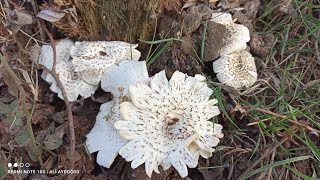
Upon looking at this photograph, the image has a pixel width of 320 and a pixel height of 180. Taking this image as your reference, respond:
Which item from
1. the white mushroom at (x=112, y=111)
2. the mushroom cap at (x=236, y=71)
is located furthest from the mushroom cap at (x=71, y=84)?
the mushroom cap at (x=236, y=71)

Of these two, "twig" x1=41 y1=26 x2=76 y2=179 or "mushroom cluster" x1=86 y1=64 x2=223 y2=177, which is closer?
"twig" x1=41 y1=26 x2=76 y2=179

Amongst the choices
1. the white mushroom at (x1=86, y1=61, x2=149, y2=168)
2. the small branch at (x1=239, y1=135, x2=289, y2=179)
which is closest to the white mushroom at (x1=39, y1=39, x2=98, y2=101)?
the white mushroom at (x1=86, y1=61, x2=149, y2=168)

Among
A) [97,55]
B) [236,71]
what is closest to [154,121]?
[97,55]

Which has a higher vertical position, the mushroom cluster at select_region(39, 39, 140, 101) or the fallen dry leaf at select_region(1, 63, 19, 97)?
the fallen dry leaf at select_region(1, 63, 19, 97)

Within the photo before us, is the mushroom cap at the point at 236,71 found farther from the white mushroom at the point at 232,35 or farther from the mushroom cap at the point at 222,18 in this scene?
the mushroom cap at the point at 222,18

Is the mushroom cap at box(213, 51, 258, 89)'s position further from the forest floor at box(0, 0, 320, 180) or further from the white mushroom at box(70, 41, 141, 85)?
the white mushroom at box(70, 41, 141, 85)

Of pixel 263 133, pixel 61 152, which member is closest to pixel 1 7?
pixel 61 152
